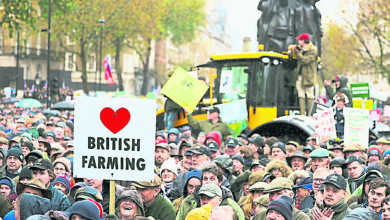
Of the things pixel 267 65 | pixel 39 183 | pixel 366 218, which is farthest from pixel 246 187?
pixel 267 65

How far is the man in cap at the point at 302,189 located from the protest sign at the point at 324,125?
629 centimetres

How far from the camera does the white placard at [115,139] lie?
23.6ft

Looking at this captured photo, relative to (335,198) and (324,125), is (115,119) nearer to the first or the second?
(335,198)

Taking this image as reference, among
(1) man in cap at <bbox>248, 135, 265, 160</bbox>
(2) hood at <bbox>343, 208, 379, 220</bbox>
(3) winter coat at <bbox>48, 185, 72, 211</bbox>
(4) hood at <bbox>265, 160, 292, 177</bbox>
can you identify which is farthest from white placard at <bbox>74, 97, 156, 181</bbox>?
(1) man in cap at <bbox>248, 135, 265, 160</bbox>

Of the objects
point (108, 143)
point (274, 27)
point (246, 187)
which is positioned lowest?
point (246, 187)

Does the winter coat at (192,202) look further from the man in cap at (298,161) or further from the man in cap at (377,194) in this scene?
the man in cap at (298,161)

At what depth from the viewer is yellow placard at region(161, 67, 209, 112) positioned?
18344 millimetres

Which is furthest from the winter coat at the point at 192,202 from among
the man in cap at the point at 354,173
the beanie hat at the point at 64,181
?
the man in cap at the point at 354,173

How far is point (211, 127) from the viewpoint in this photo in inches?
690

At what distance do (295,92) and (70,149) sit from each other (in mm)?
7743

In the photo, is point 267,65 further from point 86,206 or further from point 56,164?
point 86,206

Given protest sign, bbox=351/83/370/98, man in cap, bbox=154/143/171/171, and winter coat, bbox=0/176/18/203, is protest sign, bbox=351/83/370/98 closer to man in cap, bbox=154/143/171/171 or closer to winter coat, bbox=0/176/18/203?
man in cap, bbox=154/143/171/171

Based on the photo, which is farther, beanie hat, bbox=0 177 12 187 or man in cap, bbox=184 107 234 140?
man in cap, bbox=184 107 234 140

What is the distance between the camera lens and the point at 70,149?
492 inches
